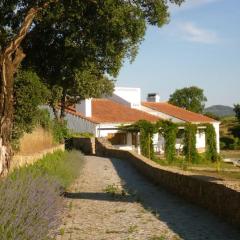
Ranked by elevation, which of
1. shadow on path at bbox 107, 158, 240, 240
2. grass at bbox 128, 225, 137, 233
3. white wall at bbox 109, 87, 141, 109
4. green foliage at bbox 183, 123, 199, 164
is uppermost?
white wall at bbox 109, 87, 141, 109

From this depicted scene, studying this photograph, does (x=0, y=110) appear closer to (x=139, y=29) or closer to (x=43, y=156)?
(x=139, y=29)

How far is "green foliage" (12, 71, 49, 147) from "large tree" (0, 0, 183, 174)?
2.26 meters

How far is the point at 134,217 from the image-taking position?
465 inches

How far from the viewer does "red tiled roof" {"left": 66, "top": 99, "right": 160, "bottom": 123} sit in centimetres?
5282

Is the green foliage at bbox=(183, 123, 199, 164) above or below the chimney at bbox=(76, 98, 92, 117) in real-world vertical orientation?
below

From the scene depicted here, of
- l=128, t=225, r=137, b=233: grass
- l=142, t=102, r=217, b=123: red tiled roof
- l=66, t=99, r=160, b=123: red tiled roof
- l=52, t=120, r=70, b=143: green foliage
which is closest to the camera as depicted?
l=128, t=225, r=137, b=233: grass

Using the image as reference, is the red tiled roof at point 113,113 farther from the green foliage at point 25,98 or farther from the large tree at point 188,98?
the large tree at point 188,98

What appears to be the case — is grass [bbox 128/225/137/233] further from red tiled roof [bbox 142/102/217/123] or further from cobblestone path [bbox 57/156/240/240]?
red tiled roof [bbox 142/102/217/123]

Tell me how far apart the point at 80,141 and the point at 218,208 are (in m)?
34.7

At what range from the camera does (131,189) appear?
17547mm

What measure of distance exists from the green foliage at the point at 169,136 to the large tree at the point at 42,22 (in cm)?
2758

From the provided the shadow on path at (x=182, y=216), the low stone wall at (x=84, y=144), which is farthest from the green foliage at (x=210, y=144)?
the shadow on path at (x=182, y=216)

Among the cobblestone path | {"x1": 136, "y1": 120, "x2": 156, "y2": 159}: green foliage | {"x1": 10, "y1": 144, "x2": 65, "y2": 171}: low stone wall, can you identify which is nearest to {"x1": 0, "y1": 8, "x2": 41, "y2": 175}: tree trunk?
the cobblestone path

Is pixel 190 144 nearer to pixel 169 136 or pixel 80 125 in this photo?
pixel 169 136
